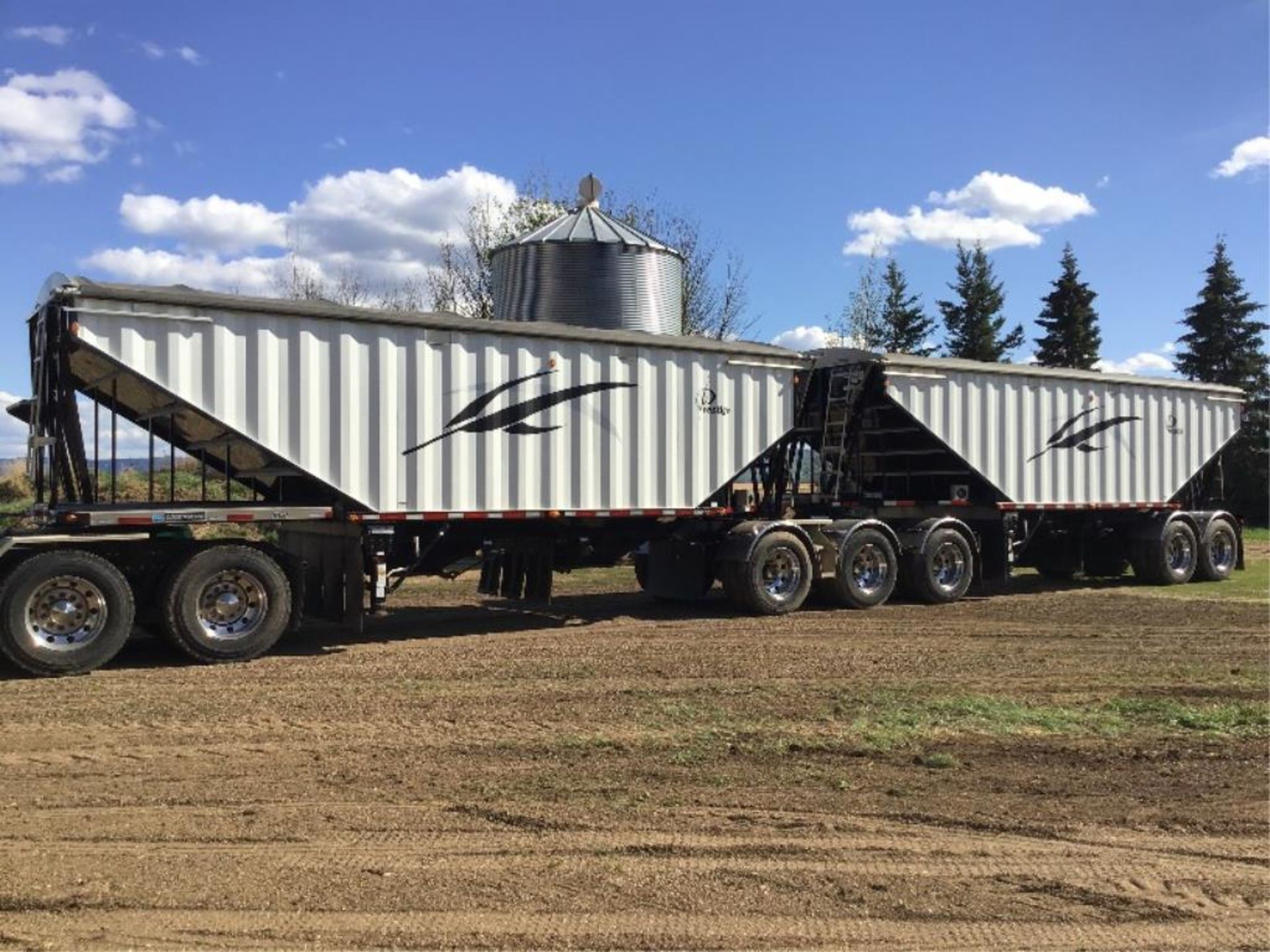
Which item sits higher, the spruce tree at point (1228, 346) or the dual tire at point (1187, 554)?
the spruce tree at point (1228, 346)

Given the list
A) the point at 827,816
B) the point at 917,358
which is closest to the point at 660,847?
the point at 827,816

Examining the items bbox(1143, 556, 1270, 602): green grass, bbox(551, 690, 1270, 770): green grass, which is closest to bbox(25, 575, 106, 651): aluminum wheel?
bbox(551, 690, 1270, 770): green grass

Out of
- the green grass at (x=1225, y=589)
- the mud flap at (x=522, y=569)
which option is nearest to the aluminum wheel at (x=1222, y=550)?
the green grass at (x=1225, y=589)

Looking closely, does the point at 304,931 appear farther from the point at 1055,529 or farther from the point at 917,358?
the point at 1055,529

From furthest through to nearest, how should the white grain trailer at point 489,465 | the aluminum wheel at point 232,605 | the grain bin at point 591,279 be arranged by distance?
1. the grain bin at point 591,279
2. the aluminum wheel at point 232,605
3. the white grain trailer at point 489,465

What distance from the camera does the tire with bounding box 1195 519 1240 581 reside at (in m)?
18.4

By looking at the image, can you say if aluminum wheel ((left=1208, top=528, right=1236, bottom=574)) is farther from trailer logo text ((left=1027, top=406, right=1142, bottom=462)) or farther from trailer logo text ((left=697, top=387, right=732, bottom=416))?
trailer logo text ((left=697, top=387, right=732, bottom=416))

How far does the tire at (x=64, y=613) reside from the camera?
31.1 ft

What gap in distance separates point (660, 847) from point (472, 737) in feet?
8.31

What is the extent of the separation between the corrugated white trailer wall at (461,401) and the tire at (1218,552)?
8.77 metres

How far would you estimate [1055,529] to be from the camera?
17922 mm

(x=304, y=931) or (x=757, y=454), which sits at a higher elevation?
(x=757, y=454)

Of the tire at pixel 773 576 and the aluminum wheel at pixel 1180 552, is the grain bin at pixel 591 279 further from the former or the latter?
the aluminum wheel at pixel 1180 552

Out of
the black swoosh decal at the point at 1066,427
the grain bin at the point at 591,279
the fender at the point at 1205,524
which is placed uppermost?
the grain bin at the point at 591,279
